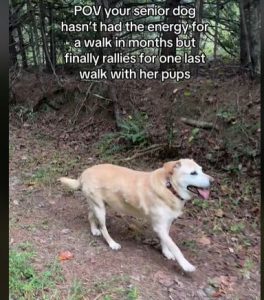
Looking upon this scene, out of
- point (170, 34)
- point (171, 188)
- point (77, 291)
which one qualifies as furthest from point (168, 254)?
point (170, 34)

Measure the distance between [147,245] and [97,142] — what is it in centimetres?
46

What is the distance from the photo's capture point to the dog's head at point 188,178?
2.02 meters

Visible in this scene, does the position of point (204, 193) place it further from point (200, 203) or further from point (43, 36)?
point (43, 36)

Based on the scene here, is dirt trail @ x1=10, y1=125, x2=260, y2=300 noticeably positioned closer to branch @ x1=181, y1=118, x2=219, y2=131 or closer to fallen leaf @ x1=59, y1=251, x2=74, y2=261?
fallen leaf @ x1=59, y1=251, x2=74, y2=261

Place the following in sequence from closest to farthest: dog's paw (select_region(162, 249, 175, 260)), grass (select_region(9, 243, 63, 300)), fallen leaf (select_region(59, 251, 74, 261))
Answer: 1. grass (select_region(9, 243, 63, 300))
2. fallen leaf (select_region(59, 251, 74, 261))
3. dog's paw (select_region(162, 249, 175, 260))

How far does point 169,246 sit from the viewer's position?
81.5 inches

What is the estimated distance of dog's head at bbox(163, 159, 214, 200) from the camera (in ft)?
6.61

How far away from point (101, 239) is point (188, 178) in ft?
1.37

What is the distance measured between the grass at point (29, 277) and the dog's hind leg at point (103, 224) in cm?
26

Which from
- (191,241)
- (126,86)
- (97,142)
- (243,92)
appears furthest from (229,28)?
(191,241)

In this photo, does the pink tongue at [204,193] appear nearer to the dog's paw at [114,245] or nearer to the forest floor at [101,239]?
the forest floor at [101,239]

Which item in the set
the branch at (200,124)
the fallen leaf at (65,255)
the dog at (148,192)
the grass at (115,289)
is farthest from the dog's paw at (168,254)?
the branch at (200,124)

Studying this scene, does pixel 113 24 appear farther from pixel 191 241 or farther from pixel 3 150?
pixel 191 241

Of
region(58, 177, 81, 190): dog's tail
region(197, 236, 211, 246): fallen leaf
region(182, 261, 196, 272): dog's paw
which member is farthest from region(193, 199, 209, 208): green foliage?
region(58, 177, 81, 190): dog's tail
